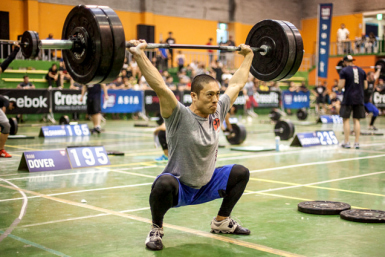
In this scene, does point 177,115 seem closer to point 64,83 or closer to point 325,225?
point 325,225

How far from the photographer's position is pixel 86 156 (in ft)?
24.9

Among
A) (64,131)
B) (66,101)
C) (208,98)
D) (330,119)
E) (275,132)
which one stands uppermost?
(208,98)

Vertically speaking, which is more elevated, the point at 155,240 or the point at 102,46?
the point at 102,46

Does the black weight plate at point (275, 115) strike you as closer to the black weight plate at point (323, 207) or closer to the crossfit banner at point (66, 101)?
the crossfit banner at point (66, 101)

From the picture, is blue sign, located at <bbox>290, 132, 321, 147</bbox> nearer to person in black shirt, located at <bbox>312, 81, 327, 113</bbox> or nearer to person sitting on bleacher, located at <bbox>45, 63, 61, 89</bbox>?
person sitting on bleacher, located at <bbox>45, 63, 61, 89</bbox>

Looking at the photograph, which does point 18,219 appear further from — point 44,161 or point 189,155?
point 44,161

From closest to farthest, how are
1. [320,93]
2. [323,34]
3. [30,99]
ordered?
[30,99]
[320,93]
[323,34]

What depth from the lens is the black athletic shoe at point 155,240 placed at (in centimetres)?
355

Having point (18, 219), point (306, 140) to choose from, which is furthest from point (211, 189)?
point (306, 140)

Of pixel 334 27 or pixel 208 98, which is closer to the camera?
pixel 208 98

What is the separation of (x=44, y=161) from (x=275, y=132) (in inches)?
230

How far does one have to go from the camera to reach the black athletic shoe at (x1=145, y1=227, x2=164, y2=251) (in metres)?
3.55

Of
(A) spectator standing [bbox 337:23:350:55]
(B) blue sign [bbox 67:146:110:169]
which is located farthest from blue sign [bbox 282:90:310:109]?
(B) blue sign [bbox 67:146:110:169]

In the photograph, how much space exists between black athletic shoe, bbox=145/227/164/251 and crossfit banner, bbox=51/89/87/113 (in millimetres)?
12639
